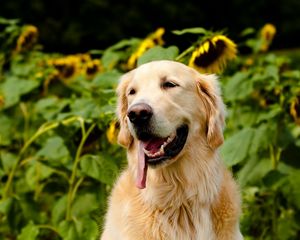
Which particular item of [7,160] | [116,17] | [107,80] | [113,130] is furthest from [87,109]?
[116,17]

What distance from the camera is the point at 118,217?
421 centimetres

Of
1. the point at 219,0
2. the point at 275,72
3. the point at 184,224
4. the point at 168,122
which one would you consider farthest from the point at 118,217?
the point at 219,0

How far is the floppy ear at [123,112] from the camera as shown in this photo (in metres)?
4.28

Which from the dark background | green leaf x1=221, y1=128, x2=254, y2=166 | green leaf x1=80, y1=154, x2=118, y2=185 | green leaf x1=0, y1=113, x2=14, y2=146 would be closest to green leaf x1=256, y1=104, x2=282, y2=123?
green leaf x1=221, y1=128, x2=254, y2=166

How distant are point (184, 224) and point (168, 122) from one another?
1.92ft

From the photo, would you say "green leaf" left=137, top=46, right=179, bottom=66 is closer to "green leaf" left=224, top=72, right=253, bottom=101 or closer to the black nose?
"green leaf" left=224, top=72, right=253, bottom=101

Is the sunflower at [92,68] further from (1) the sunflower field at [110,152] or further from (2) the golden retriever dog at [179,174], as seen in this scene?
(2) the golden retriever dog at [179,174]

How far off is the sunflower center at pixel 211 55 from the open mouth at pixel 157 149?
3.45 feet

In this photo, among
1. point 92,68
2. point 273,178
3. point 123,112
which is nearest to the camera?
point 123,112

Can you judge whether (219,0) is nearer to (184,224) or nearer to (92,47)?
(92,47)

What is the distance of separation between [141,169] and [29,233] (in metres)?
1.60

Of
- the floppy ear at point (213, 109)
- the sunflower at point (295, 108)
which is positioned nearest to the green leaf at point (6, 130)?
the sunflower at point (295, 108)

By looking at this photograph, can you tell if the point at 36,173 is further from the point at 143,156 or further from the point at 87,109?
the point at 143,156

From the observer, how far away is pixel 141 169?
4.05 m
